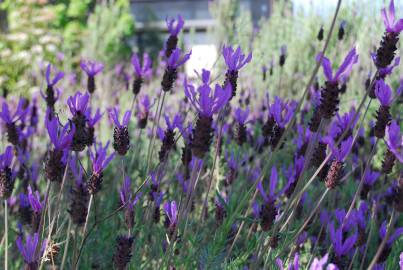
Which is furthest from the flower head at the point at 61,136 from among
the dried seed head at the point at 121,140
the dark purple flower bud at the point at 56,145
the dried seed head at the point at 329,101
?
the dried seed head at the point at 329,101

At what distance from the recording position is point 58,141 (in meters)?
1.05

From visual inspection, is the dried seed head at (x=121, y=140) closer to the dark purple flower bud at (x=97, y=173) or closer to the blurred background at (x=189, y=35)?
the dark purple flower bud at (x=97, y=173)

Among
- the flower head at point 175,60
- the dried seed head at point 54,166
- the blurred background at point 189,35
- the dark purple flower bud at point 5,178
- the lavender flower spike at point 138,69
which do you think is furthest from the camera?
the blurred background at point 189,35

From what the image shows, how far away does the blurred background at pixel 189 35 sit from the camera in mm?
3920

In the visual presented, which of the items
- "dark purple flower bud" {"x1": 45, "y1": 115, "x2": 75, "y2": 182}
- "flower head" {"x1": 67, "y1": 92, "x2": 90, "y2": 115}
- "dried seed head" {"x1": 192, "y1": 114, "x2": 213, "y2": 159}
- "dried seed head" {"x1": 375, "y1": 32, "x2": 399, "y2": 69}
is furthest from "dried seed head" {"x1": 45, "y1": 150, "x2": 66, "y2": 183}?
"dried seed head" {"x1": 375, "y1": 32, "x2": 399, "y2": 69}

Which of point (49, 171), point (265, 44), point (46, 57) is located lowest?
point (46, 57)

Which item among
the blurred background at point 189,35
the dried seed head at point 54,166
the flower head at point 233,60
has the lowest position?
the blurred background at point 189,35

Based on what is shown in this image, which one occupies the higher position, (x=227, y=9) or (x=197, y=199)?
(x=227, y=9)

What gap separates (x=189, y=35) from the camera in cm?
896

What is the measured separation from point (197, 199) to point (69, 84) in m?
2.48

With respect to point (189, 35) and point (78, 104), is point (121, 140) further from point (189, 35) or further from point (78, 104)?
point (189, 35)

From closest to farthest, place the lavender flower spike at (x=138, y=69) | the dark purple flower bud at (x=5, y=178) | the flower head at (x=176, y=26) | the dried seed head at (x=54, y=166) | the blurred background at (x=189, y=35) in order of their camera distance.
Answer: the dried seed head at (x=54, y=166), the dark purple flower bud at (x=5, y=178), the flower head at (x=176, y=26), the lavender flower spike at (x=138, y=69), the blurred background at (x=189, y=35)

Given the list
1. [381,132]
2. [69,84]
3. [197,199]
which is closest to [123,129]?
[381,132]

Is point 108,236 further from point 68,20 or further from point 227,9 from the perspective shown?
point 68,20
